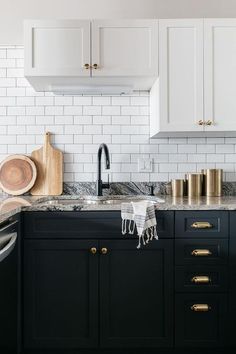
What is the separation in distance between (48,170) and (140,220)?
1012mm

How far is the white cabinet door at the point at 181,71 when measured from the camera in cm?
227

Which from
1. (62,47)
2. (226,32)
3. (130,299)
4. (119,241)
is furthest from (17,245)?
(226,32)

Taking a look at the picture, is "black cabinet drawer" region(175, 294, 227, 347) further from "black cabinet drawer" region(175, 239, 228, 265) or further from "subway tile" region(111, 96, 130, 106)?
"subway tile" region(111, 96, 130, 106)

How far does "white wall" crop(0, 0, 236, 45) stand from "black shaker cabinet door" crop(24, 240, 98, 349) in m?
1.63

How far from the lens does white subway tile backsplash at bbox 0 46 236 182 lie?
8.57 ft

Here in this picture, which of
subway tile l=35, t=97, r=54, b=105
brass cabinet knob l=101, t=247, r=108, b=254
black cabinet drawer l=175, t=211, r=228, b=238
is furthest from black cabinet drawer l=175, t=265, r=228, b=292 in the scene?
subway tile l=35, t=97, r=54, b=105

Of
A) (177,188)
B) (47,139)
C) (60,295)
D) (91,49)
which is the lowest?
(60,295)

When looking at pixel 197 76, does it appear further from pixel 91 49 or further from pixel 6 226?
pixel 6 226

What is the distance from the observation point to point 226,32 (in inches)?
90.0

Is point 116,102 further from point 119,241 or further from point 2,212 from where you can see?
point 2,212

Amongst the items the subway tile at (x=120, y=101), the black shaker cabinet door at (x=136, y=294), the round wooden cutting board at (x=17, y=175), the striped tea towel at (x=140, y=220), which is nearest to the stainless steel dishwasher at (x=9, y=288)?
the black shaker cabinet door at (x=136, y=294)

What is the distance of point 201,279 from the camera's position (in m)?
1.92

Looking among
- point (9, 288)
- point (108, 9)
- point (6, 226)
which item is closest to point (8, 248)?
point (6, 226)

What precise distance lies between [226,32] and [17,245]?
6.14ft
